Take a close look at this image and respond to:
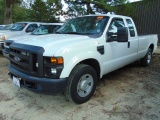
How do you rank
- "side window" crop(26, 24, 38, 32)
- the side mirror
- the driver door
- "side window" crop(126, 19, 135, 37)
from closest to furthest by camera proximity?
the side mirror, the driver door, "side window" crop(126, 19, 135, 37), "side window" crop(26, 24, 38, 32)

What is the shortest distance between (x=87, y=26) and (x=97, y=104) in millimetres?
1917

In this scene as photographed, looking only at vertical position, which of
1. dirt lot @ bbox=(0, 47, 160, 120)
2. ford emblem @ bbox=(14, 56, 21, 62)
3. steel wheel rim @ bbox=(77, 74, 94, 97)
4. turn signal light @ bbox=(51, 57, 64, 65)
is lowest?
dirt lot @ bbox=(0, 47, 160, 120)

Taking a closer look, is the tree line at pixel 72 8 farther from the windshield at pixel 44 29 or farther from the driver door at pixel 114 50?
the driver door at pixel 114 50

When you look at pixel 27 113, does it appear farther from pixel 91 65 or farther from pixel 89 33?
pixel 89 33

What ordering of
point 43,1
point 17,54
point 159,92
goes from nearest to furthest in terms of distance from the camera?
point 17,54 → point 159,92 → point 43,1

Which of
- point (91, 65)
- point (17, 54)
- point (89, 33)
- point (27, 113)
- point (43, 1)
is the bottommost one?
point (27, 113)

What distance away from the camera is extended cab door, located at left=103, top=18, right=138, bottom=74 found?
13.8 ft

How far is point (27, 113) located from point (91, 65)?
5.46 ft

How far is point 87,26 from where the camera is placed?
175 inches

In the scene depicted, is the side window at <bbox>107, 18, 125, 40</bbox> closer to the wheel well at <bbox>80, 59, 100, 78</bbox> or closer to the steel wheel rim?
the wheel well at <bbox>80, 59, 100, 78</bbox>

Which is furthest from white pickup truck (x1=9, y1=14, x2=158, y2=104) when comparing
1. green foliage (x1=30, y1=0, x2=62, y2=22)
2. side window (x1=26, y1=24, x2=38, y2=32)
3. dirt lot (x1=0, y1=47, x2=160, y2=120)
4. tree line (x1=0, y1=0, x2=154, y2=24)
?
green foliage (x1=30, y1=0, x2=62, y2=22)

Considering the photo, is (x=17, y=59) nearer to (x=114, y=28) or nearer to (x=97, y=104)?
(x=97, y=104)

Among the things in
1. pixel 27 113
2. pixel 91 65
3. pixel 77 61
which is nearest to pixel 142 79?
pixel 91 65

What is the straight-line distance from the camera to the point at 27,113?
11.0 feet
